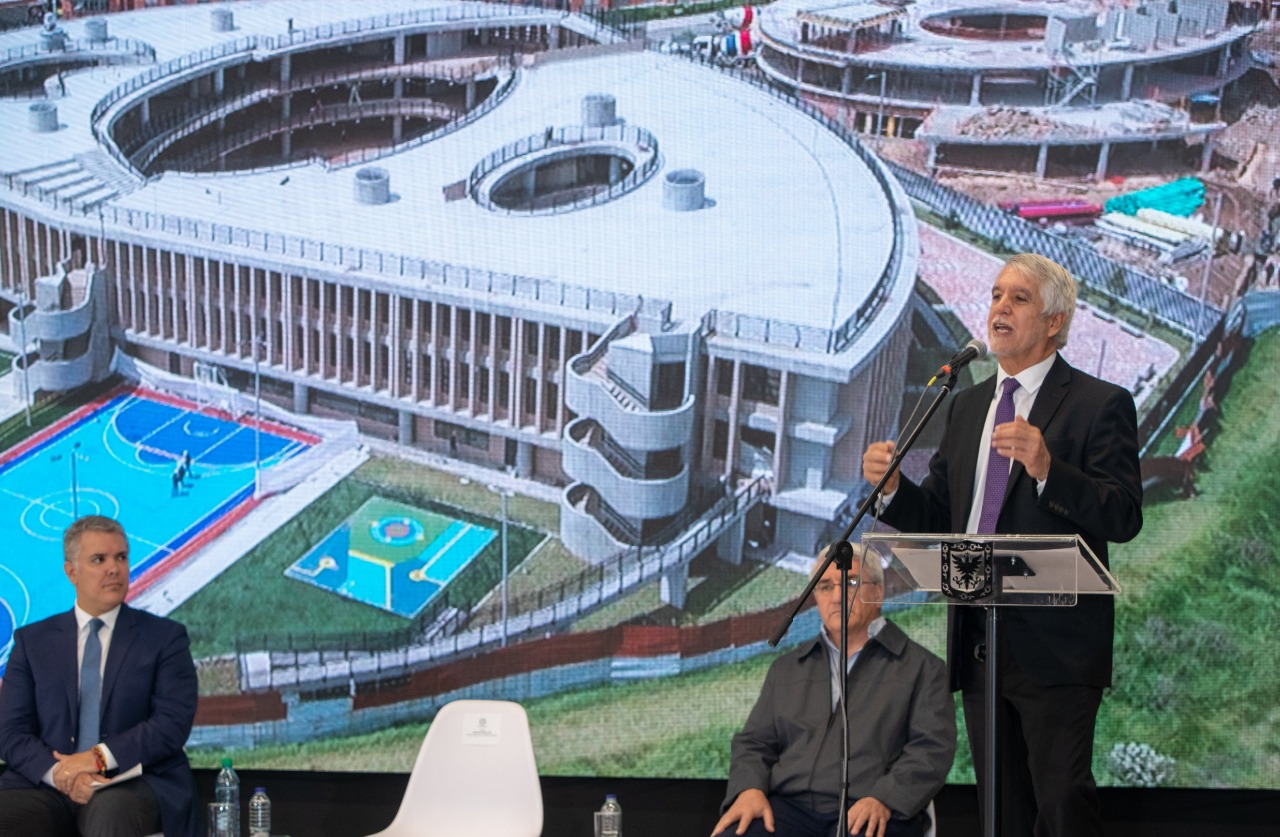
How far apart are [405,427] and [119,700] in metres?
1.67

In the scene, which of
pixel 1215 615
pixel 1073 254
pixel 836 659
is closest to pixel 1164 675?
pixel 1215 615

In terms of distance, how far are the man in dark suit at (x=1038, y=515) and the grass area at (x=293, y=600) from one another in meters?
2.15

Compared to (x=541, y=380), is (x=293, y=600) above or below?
below

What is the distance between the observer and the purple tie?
2.56 metres

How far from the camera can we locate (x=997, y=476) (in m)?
2.57

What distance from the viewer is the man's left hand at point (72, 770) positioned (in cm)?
307

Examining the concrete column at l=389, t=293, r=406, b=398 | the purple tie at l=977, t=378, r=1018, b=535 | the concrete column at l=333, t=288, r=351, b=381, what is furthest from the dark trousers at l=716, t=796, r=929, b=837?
the concrete column at l=333, t=288, r=351, b=381

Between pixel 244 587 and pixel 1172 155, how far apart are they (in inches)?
134

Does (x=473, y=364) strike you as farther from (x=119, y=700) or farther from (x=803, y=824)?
(x=803, y=824)

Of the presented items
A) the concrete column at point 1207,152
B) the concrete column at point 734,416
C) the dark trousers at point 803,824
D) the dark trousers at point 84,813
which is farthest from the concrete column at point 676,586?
the concrete column at point 1207,152

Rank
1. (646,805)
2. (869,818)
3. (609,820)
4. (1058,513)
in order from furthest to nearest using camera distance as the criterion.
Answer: (646,805), (609,820), (869,818), (1058,513)

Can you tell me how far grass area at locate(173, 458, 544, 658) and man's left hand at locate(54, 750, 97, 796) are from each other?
1.41m

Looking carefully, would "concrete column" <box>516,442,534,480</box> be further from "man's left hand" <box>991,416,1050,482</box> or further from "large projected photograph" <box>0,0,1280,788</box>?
"man's left hand" <box>991,416,1050,482</box>

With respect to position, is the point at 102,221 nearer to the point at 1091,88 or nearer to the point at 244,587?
the point at 244,587
